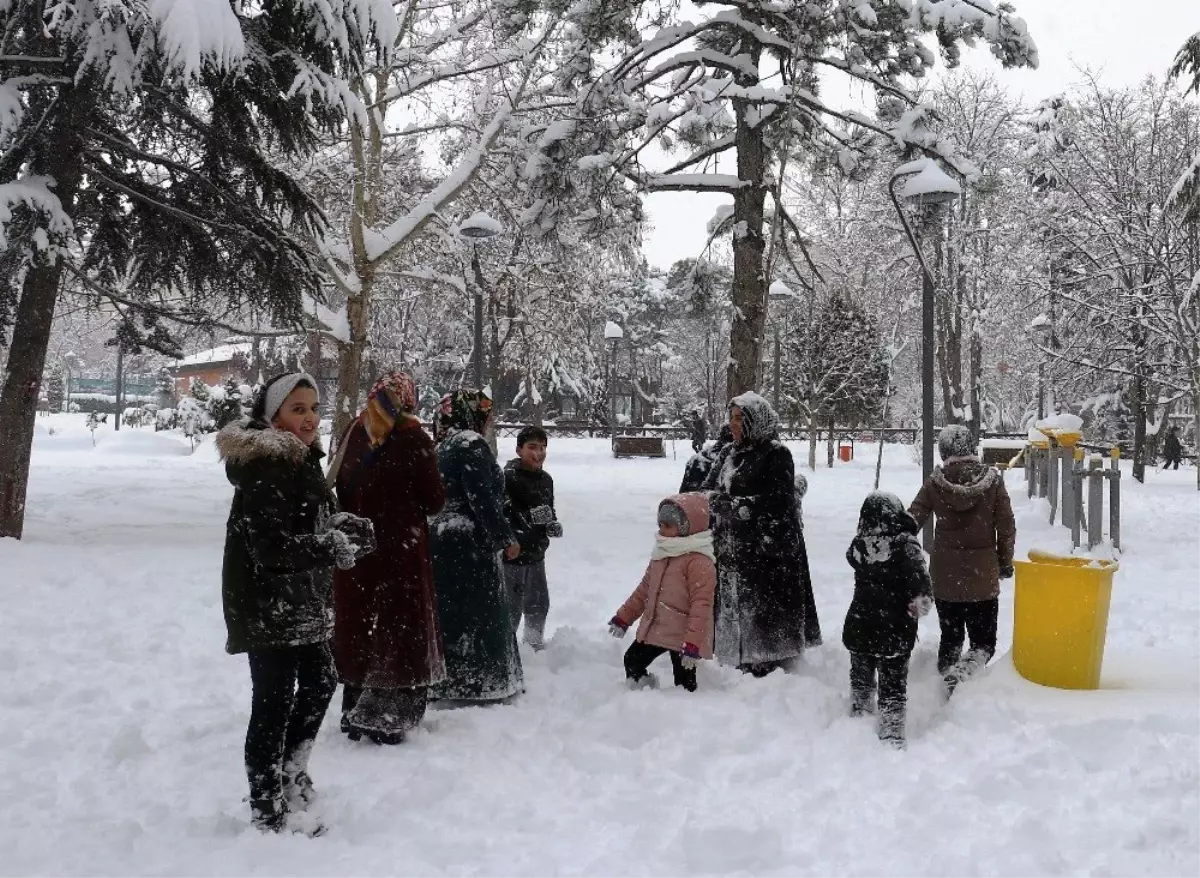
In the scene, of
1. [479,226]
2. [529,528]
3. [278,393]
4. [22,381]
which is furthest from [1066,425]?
[278,393]

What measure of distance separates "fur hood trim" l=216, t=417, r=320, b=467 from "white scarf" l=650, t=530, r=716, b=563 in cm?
241

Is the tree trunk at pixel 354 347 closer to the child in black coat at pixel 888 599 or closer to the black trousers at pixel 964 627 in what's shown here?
the black trousers at pixel 964 627

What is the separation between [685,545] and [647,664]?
0.74m

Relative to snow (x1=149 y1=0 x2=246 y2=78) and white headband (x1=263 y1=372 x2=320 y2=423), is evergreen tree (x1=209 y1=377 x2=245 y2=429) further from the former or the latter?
white headband (x1=263 y1=372 x2=320 y2=423)

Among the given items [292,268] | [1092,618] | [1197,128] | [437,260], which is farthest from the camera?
[1197,128]

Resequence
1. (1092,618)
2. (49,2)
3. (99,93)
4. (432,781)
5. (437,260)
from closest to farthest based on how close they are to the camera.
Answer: (432,781) → (1092,618) → (49,2) → (99,93) → (437,260)

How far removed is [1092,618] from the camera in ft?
16.2

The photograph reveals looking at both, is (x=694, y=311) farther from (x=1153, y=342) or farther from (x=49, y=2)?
(x=1153, y=342)

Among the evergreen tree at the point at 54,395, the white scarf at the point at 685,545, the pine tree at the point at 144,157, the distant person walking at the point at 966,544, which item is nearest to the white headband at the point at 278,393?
the white scarf at the point at 685,545

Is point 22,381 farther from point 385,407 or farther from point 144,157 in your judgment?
point 385,407

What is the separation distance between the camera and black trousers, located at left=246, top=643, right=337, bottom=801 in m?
3.62

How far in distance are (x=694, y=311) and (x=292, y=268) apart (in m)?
6.24

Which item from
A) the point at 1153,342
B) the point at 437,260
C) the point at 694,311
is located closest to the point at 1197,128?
the point at 1153,342

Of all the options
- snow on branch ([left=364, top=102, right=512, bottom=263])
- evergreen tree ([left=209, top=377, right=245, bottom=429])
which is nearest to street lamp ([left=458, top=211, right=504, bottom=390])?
snow on branch ([left=364, top=102, right=512, bottom=263])
